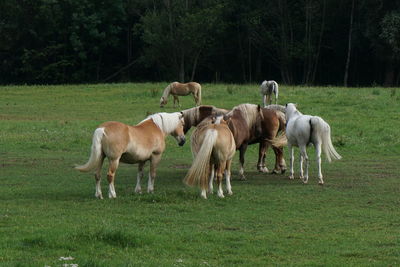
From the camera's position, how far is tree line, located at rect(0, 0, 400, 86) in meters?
56.3

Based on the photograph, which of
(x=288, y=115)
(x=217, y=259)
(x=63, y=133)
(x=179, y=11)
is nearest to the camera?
(x=217, y=259)

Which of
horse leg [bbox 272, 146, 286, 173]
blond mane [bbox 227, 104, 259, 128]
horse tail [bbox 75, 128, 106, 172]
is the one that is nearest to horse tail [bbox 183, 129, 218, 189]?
horse tail [bbox 75, 128, 106, 172]

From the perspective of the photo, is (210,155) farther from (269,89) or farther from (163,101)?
(163,101)

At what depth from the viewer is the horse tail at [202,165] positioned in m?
12.4

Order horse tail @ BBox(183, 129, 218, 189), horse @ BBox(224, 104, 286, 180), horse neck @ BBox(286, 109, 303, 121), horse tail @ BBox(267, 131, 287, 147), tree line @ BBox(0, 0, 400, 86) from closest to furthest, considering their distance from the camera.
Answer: horse tail @ BBox(183, 129, 218, 189)
horse @ BBox(224, 104, 286, 180)
horse neck @ BBox(286, 109, 303, 121)
horse tail @ BBox(267, 131, 287, 147)
tree line @ BBox(0, 0, 400, 86)

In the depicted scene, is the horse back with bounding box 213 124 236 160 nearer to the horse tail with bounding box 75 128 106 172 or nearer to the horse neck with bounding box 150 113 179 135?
the horse neck with bounding box 150 113 179 135

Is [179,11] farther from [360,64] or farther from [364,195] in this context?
[364,195]

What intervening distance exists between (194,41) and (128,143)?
44.9 meters

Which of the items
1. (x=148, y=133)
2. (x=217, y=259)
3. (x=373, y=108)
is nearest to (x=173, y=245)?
(x=217, y=259)

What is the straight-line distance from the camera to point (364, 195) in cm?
1380

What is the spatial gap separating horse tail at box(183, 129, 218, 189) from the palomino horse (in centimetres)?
104

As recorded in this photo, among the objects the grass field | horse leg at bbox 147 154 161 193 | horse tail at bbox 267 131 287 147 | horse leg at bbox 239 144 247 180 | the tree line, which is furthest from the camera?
the tree line

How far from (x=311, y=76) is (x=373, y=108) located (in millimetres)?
31196

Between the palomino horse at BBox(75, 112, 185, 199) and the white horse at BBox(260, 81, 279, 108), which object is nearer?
the palomino horse at BBox(75, 112, 185, 199)
